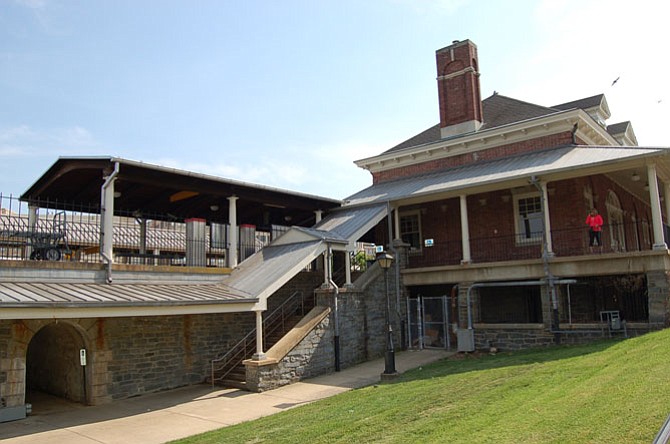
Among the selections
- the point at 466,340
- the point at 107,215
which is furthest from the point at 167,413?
the point at 466,340

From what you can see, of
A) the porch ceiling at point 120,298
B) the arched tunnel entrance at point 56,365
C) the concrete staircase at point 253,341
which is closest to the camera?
the porch ceiling at point 120,298

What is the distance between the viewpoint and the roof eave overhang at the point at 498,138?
60.3 ft

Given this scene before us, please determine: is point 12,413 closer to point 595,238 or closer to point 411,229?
point 411,229

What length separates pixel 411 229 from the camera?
2147 centimetres

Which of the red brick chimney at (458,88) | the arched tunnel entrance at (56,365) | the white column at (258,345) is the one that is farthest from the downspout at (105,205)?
the red brick chimney at (458,88)

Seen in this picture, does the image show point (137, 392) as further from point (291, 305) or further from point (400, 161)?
point (400, 161)

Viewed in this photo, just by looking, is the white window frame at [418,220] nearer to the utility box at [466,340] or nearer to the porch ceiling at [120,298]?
the utility box at [466,340]

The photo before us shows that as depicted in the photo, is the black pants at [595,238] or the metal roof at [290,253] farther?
the black pants at [595,238]

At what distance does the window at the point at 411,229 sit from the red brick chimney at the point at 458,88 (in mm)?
3966

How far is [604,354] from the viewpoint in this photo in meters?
10.9

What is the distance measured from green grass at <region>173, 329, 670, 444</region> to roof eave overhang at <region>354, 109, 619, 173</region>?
9023 mm

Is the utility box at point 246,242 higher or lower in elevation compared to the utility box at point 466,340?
higher

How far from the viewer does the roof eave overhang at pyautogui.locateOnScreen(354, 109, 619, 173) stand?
60.3ft

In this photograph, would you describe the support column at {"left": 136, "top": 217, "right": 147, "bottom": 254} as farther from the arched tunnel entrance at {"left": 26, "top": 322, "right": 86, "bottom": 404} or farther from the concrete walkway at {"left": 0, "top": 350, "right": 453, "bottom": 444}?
the concrete walkway at {"left": 0, "top": 350, "right": 453, "bottom": 444}
